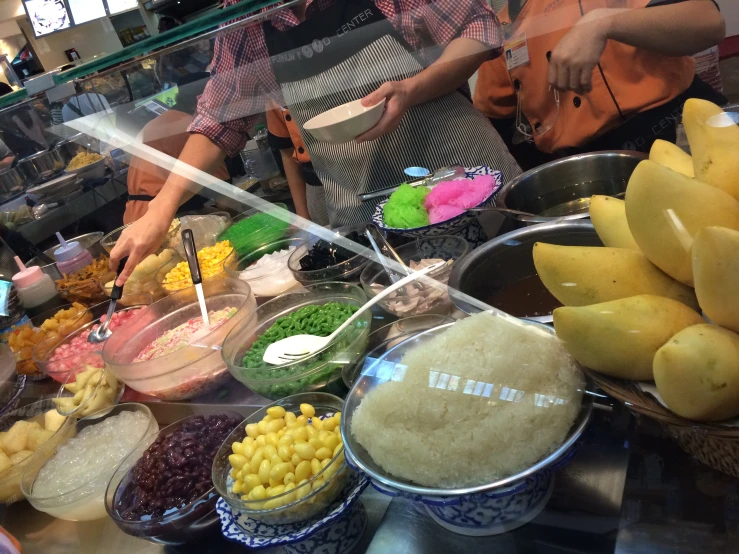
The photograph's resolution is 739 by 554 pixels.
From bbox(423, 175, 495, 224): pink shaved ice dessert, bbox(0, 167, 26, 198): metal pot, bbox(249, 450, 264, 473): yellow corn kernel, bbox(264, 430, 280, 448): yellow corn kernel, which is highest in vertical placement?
bbox(0, 167, 26, 198): metal pot

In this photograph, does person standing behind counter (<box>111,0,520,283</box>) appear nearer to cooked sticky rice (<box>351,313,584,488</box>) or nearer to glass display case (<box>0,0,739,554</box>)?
glass display case (<box>0,0,739,554</box>)

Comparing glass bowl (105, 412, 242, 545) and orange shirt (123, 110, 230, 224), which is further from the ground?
orange shirt (123, 110, 230, 224)

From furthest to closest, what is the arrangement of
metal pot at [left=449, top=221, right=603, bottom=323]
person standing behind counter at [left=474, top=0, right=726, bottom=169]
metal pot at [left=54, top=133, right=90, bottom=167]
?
metal pot at [left=54, top=133, right=90, bottom=167], metal pot at [left=449, top=221, right=603, bottom=323], person standing behind counter at [left=474, top=0, right=726, bottom=169]

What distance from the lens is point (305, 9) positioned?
3.41 ft

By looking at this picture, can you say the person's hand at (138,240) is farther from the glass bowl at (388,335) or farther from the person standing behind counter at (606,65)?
the person standing behind counter at (606,65)

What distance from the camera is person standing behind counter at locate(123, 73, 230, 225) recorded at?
1.26 meters

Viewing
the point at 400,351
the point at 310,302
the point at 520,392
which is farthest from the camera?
the point at 310,302

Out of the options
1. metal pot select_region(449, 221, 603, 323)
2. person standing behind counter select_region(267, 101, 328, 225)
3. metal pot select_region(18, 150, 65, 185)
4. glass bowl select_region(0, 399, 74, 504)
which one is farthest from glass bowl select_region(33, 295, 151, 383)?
metal pot select_region(449, 221, 603, 323)

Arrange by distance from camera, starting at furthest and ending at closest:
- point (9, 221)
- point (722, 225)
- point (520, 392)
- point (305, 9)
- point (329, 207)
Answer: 1. point (9, 221)
2. point (329, 207)
3. point (305, 9)
4. point (520, 392)
5. point (722, 225)

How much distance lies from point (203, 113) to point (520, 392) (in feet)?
3.38

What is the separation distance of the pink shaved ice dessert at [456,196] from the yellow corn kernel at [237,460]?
0.56 metres

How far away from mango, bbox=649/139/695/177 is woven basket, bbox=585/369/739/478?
0.25 metres

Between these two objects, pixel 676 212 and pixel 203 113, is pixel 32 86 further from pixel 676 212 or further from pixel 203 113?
pixel 676 212

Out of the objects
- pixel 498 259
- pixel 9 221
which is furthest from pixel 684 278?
pixel 9 221
